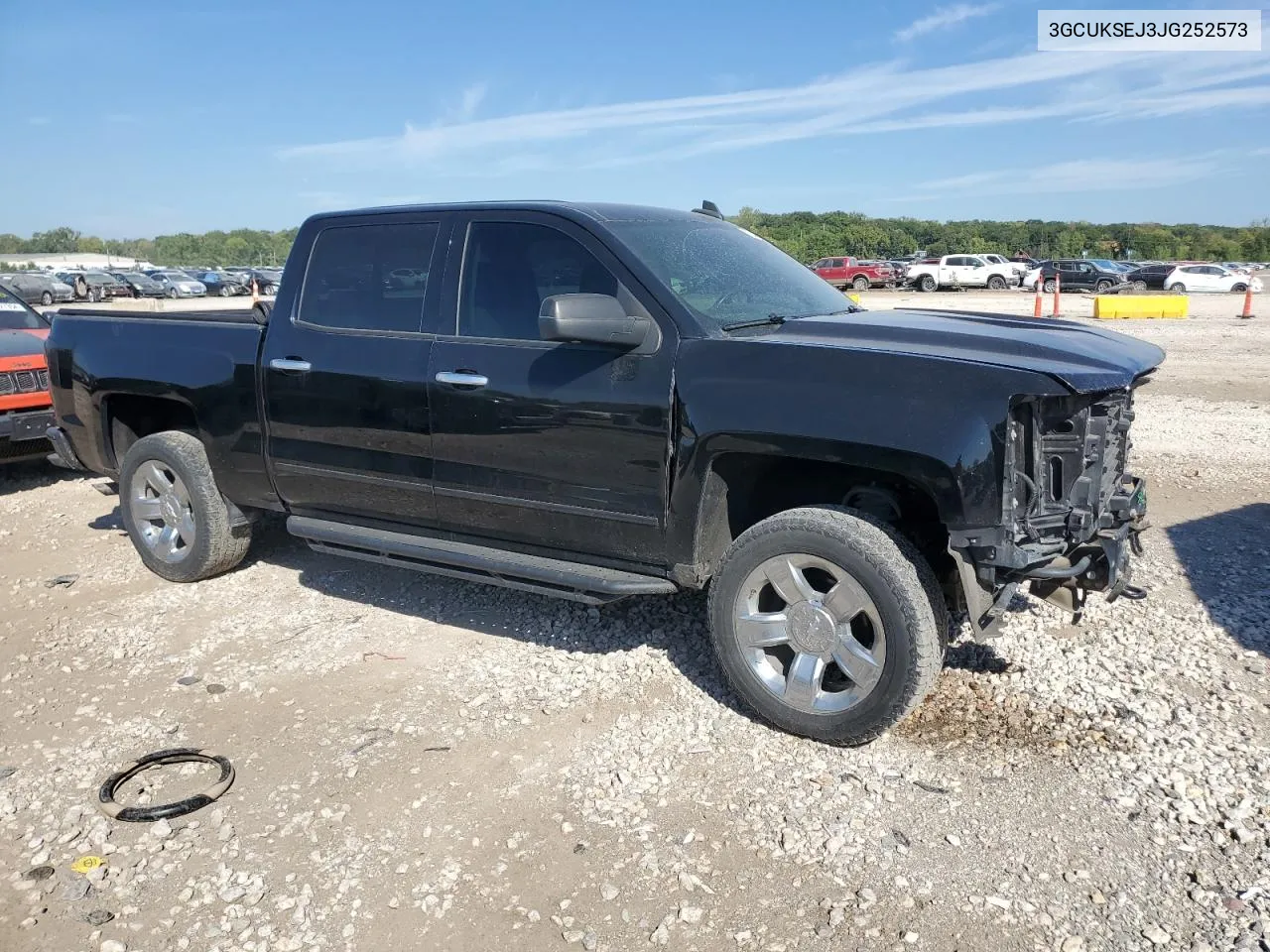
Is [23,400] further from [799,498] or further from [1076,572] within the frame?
[1076,572]

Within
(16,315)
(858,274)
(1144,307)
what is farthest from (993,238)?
Result: (16,315)

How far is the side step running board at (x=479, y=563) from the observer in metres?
4.05

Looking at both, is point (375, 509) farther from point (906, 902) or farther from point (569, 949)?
A: point (906, 902)

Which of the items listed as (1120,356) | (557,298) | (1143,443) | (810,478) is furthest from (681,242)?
(1143,443)

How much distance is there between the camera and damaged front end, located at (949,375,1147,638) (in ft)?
10.8

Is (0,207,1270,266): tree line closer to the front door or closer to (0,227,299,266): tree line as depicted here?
(0,227,299,266): tree line

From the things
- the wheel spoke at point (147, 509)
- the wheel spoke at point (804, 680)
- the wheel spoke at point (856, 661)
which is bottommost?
the wheel spoke at point (804, 680)

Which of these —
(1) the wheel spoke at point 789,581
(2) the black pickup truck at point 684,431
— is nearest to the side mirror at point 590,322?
(2) the black pickup truck at point 684,431

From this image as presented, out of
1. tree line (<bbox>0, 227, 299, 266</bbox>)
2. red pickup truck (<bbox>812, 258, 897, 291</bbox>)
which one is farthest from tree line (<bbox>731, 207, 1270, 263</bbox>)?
tree line (<bbox>0, 227, 299, 266</bbox>)

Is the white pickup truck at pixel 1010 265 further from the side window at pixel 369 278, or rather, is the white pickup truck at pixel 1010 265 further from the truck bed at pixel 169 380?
the side window at pixel 369 278

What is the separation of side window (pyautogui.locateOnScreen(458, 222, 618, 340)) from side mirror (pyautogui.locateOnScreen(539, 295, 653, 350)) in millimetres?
325

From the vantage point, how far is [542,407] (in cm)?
406

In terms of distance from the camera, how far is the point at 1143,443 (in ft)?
28.5

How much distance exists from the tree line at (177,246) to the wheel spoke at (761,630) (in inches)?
4323
